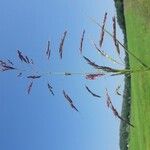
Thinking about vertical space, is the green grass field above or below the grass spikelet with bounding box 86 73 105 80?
above

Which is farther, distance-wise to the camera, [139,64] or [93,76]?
[139,64]

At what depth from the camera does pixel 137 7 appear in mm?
16672

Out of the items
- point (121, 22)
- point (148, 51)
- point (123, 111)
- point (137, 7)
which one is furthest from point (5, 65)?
point (121, 22)

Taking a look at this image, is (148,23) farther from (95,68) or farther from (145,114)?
(95,68)

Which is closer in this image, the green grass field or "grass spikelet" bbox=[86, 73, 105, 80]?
"grass spikelet" bbox=[86, 73, 105, 80]

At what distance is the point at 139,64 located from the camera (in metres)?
13.6

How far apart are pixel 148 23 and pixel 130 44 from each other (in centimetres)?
361

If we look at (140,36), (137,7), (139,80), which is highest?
(137,7)

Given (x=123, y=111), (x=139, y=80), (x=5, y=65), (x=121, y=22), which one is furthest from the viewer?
(x=121, y=22)

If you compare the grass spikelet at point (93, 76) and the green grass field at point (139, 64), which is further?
the green grass field at point (139, 64)

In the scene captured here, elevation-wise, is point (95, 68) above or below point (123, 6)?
below

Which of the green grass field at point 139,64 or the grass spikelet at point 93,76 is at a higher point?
the green grass field at point 139,64

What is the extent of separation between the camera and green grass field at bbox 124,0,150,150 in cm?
1438

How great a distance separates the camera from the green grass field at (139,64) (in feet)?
47.2
